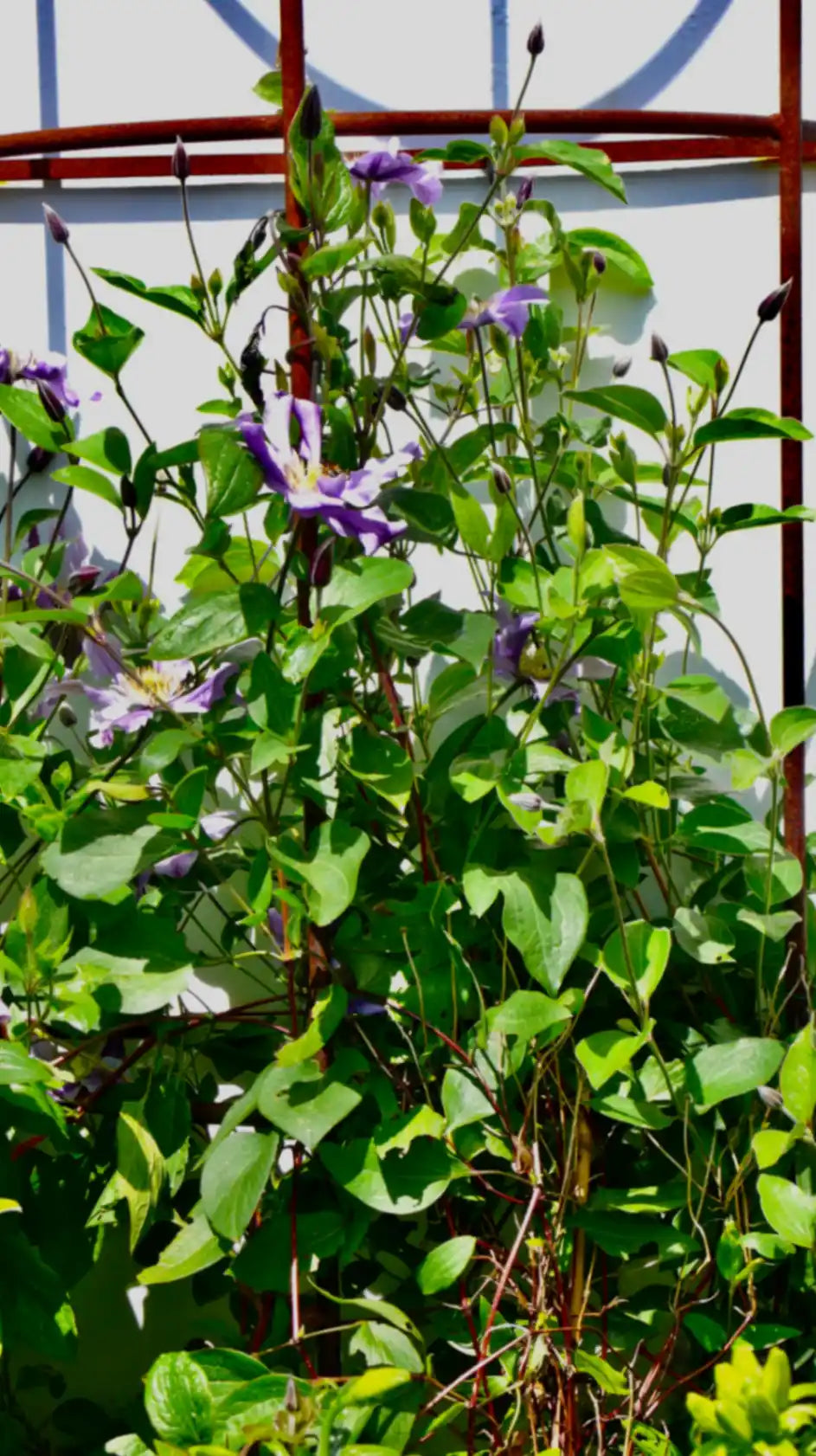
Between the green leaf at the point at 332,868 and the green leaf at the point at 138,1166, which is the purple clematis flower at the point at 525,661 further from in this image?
the green leaf at the point at 138,1166

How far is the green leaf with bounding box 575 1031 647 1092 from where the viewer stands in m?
0.93

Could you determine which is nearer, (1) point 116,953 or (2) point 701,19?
(1) point 116,953

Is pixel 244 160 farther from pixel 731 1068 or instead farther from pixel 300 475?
pixel 731 1068

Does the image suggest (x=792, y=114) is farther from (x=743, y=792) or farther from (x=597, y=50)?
(x=743, y=792)

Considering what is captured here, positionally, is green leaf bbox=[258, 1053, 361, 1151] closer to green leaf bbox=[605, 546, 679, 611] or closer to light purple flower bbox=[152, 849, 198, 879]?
light purple flower bbox=[152, 849, 198, 879]

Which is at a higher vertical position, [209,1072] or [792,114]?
[792,114]

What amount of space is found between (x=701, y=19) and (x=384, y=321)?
0.36m

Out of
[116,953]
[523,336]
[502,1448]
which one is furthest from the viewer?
[523,336]

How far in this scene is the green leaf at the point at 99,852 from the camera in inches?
36.7

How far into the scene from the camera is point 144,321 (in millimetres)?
1243

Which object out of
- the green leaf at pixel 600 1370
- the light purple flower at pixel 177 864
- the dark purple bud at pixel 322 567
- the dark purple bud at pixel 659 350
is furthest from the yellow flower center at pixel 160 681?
the green leaf at pixel 600 1370

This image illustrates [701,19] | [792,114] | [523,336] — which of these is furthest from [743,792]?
[701,19]

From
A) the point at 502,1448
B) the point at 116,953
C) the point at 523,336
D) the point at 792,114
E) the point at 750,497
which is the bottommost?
the point at 502,1448

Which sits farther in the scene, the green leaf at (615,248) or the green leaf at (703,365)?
the green leaf at (615,248)
